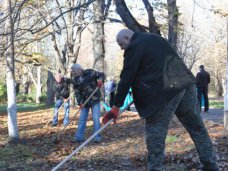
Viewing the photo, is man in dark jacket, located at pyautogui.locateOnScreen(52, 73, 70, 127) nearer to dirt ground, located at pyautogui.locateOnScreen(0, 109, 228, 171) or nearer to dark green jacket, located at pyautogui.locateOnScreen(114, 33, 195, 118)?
dirt ground, located at pyautogui.locateOnScreen(0, 109, 228, 171)

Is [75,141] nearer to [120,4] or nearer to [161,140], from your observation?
[120,4]

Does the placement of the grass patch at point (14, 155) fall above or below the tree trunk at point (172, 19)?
below

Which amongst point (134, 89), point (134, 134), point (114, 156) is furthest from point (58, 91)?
point (134, 89)

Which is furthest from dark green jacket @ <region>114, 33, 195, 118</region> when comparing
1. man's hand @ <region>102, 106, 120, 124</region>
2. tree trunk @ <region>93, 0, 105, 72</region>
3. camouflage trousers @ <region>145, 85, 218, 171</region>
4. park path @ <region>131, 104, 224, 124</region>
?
tree trunk @ <region>93, 0, 105, 72</region>

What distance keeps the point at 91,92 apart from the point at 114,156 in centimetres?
192

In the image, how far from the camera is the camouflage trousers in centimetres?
488

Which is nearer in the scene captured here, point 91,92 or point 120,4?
point 91,92

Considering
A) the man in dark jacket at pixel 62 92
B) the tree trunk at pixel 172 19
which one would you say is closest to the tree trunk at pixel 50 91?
the man in dark jacket at pixel 62 92

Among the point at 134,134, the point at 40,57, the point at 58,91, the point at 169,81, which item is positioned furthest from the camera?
the point at 40,57

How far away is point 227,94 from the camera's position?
9391 millimetres

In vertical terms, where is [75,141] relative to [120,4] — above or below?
below

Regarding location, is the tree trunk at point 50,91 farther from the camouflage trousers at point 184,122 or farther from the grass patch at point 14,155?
the camouflage trousers at point 184,122

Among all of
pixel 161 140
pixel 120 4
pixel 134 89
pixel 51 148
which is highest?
pixel 120 4

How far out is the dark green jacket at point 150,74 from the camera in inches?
189
